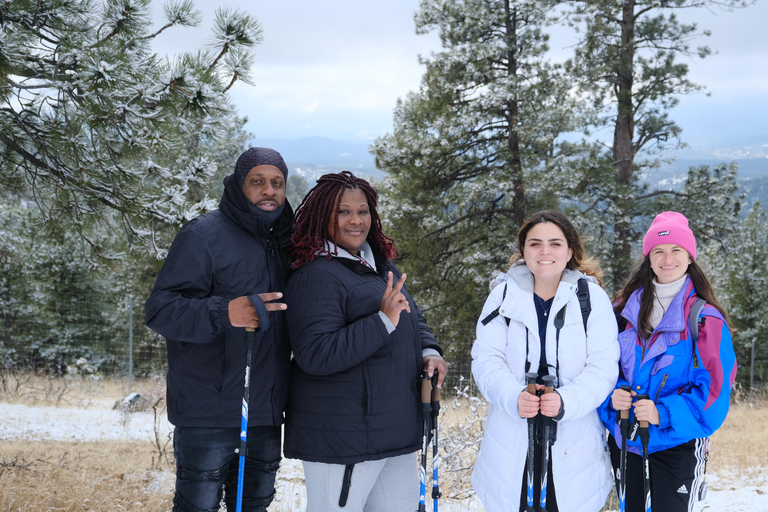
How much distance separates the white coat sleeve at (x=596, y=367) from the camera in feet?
7.39

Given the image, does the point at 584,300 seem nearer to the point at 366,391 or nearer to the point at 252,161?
the point at 366,391

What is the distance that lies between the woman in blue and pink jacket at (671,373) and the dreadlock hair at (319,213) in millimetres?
1296

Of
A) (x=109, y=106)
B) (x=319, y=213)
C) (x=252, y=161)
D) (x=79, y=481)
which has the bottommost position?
(x=79, y=481)

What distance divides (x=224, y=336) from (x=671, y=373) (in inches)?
71.3

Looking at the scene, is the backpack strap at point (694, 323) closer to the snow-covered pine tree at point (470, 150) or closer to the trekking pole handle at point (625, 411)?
the trekking pole handle at point (625, 411)

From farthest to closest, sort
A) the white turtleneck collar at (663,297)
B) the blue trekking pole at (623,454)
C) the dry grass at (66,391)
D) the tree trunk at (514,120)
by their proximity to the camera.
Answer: the tree trunk at (514,120), the dry grass at (66,391), the white turtleneck collar at (663,297), the blue trekking pole at (623,454)

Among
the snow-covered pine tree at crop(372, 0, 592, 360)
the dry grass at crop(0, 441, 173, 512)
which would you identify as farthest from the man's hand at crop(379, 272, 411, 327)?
the snow-covered pine tree at crop(372, 0, 592, 360)

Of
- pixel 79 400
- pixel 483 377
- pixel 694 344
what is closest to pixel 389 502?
pixel 483 377

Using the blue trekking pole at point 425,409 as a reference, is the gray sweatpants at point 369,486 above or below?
below

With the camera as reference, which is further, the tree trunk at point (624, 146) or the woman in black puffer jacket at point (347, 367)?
the tree trunk at point (624, 146)

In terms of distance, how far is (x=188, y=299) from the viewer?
217cm

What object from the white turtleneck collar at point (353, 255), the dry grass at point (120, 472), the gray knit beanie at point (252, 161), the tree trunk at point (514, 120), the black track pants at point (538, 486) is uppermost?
the tree trunk at point (514, 120)

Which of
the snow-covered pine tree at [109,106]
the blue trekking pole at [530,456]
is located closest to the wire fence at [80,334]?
the snow-covered pine tree at [109,106]

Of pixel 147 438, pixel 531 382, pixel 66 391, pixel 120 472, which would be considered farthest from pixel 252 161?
pixel 66 391
